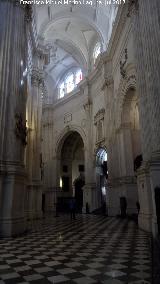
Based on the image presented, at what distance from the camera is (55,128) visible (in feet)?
93.8

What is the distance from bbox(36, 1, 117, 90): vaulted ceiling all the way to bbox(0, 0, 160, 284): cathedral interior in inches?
3.9

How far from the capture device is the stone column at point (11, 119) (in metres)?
8.05

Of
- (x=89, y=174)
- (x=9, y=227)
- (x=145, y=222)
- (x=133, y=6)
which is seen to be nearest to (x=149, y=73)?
(x=133, y=6)

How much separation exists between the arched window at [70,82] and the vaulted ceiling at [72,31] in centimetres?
75

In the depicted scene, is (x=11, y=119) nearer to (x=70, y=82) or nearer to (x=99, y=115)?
(x=99, y=115)

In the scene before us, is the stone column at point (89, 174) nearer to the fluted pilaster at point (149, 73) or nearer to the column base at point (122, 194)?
the column base at point (122, 194)

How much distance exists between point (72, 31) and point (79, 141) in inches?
477

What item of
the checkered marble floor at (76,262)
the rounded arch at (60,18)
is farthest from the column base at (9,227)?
the rounded arch at (60,18)

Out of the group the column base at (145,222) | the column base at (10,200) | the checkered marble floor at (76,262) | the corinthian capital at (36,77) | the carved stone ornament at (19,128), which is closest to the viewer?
the checkered marble floor at (76,262)

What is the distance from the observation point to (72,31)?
907 inches

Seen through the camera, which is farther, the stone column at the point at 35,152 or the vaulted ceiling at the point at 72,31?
the vaulted ceiling at the point at 72,31

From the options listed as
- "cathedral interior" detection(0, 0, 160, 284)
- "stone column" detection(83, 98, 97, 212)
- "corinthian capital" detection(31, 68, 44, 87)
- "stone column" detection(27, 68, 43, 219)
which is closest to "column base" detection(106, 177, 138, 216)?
"cathedral interior" detection(0, 0, 160, 284)

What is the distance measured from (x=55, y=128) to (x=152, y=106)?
830 inches

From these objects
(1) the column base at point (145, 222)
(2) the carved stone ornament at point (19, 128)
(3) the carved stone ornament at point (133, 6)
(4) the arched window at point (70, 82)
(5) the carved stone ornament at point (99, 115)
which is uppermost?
(4) the arched window at point (70, 82)
